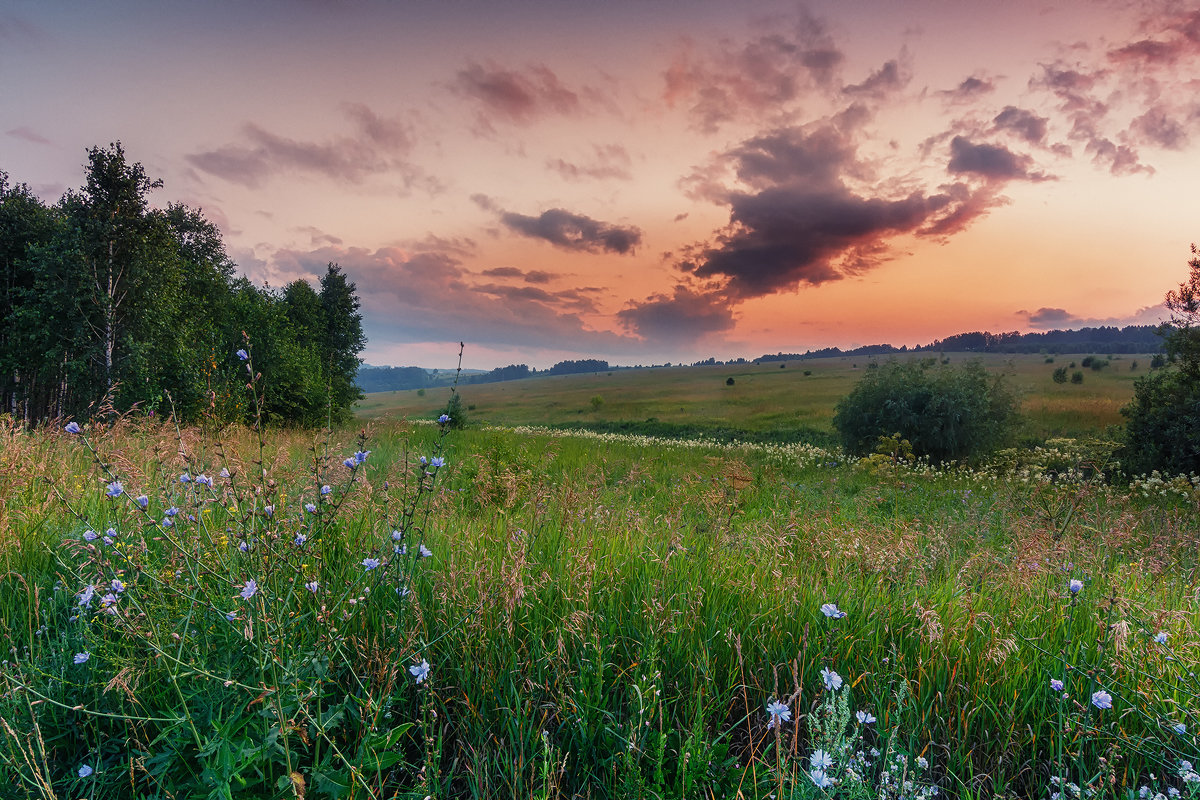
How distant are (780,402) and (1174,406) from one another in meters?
42.7

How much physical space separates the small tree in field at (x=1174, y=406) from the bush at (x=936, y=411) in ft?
11.9

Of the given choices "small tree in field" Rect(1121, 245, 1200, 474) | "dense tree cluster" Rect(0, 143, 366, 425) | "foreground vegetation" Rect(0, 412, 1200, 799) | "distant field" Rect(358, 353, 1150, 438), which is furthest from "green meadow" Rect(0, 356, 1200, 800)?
"dense tree cluster" Rect(0, 143, 366, 425)

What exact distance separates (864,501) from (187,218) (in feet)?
164

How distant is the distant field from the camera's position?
115 feet

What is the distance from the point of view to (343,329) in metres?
49.6

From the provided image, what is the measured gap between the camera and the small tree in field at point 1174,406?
44.4 ft

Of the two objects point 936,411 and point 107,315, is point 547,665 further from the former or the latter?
point 107,315

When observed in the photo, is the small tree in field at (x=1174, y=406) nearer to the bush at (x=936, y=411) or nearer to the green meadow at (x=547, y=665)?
the bush at (x=936, y=411)

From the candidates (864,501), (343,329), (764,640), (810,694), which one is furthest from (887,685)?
(343,329)

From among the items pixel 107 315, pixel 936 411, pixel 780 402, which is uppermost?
pixel 107 315

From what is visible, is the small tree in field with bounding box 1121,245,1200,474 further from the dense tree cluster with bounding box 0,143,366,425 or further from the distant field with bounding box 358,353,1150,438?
the dense tree cluster with bounding box 0,143,366,425

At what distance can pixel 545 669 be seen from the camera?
2426mm

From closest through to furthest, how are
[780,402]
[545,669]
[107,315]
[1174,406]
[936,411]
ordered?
1. [545,669]
2. [1174,406]
3. [936,411]
4. [107,315]
5. [780,402]

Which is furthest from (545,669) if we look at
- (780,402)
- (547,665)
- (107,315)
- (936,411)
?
(780,402)
